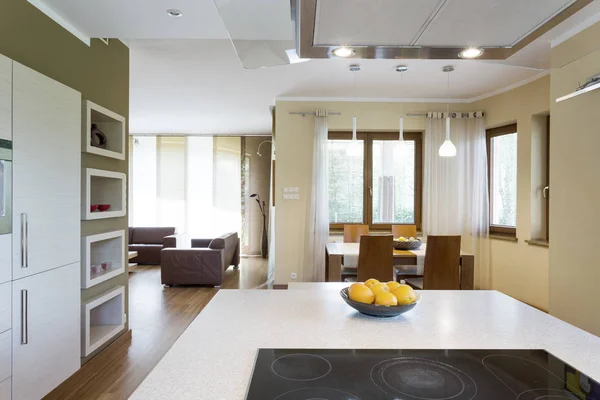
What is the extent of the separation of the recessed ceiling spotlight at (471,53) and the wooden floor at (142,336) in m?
2.60

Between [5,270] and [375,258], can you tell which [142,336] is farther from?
[375,258]

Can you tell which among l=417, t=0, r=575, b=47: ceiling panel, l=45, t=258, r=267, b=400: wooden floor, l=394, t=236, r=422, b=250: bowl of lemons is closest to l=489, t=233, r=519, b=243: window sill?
l=394, t=236, r=422, b=250: bowl of lemons

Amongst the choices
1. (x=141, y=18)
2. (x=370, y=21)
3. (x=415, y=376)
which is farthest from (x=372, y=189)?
(x=415, y=376)

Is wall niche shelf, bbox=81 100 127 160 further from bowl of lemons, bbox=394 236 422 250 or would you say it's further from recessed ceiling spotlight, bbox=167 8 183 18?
bowl of lemons, bbox=394 236 422 250

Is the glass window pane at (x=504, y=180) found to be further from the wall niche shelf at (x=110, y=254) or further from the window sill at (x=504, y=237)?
the wall niche shelf at (x=110, y=254)

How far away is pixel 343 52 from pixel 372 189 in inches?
161

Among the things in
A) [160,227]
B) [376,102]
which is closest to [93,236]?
[376,102]

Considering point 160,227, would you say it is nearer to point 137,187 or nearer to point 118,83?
point 137,187

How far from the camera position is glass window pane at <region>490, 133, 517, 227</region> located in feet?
14.9

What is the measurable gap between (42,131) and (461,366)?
7.71 ft

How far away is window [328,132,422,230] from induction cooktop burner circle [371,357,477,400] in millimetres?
4253

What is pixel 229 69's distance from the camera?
12.7ft

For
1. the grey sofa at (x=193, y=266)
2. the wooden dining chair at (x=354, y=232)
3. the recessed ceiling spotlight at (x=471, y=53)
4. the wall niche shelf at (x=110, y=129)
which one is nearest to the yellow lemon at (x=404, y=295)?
the recessed ceiling spotlight at (x=471, y=53)

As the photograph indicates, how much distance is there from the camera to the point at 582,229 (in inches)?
101
